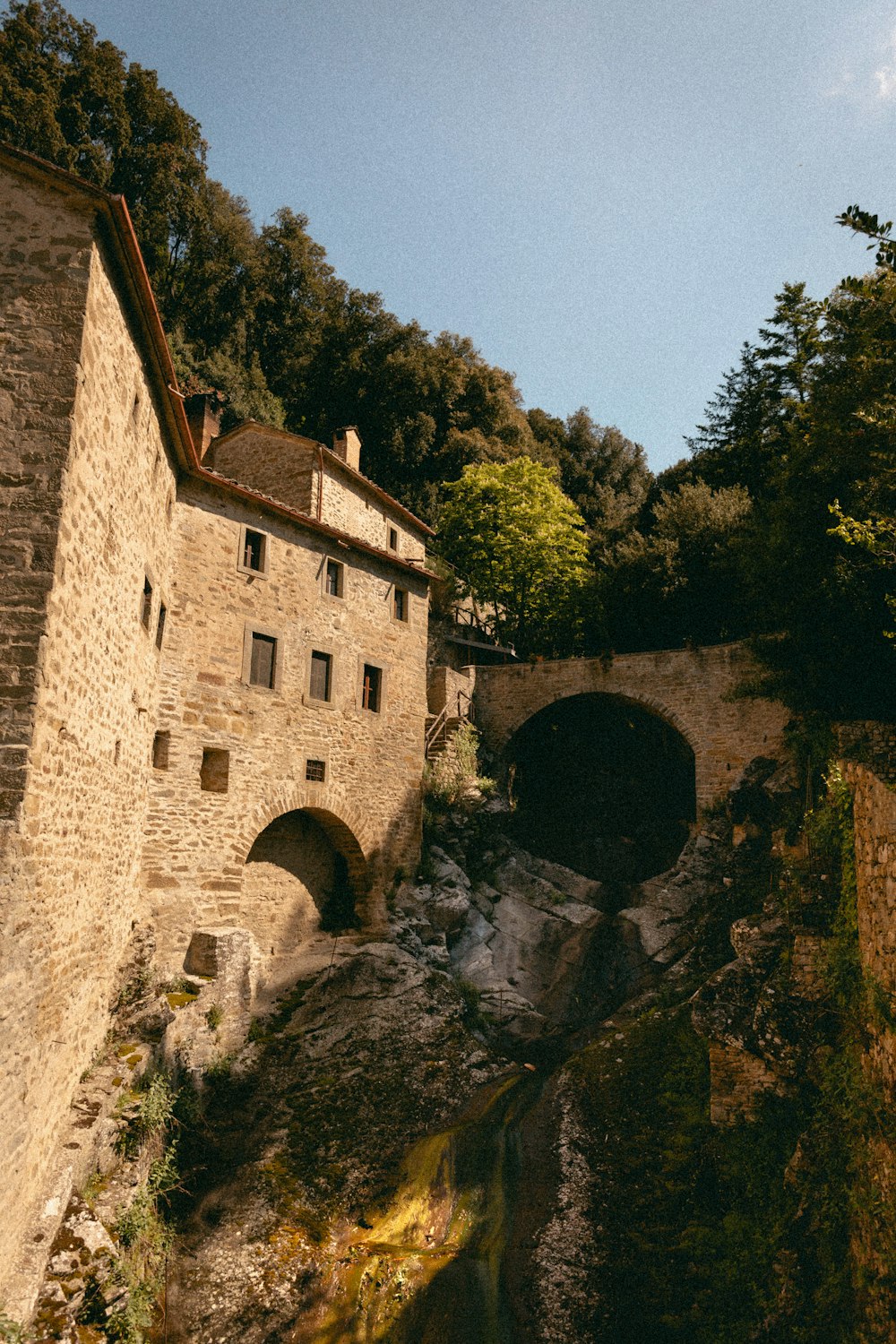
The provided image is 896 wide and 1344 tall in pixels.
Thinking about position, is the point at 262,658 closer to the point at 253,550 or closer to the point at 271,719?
the point at 271,719

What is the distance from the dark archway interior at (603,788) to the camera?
78.3 feet

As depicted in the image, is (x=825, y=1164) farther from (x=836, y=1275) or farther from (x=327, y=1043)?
(x=327, y=1043)

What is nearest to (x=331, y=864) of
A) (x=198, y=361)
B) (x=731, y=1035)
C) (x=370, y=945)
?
(x=370, y=945)

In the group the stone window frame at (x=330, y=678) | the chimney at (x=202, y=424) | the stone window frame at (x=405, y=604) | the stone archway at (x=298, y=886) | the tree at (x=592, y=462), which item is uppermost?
the tree at (x=592, y=462)

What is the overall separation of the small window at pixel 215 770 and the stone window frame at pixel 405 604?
6.14 meters

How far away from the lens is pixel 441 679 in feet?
77.2

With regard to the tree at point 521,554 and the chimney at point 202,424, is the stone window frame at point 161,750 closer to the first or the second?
the chimney at point 202,424

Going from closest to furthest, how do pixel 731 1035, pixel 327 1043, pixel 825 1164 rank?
A: pixel 825 1164
pixel 731 1035
pixel 327 1043

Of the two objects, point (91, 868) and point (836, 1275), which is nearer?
point (836, 1275)

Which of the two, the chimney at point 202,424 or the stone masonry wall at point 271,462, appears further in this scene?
the stone masonry wall at point 271,462

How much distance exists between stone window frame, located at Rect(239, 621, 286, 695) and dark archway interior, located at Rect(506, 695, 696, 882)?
10137 mm

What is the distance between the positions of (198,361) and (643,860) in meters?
26.1

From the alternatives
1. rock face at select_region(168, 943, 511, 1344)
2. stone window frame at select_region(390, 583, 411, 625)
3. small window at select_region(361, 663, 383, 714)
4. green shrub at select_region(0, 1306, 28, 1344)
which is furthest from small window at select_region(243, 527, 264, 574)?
green shrub at select_region(0, 1306, 28, 1344)

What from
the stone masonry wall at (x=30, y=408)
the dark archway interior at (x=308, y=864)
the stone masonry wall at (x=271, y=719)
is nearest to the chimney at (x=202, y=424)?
the stone masonry wall at (x=271, y=719)
